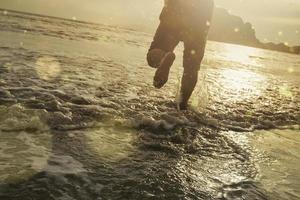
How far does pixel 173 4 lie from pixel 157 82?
130 cm

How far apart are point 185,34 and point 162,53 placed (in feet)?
1.73

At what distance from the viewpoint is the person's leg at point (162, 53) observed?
18.9ft

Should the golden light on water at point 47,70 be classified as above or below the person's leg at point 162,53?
below

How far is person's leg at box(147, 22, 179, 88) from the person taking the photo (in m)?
5.77

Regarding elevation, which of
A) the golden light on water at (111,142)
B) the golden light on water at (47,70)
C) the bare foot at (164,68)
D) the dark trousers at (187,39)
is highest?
the dark trousers at (187,39)

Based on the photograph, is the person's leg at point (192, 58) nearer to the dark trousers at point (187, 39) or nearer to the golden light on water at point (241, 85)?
the dark trousers at point (187, 39)

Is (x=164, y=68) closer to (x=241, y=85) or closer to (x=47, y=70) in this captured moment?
(x=47, y=70)

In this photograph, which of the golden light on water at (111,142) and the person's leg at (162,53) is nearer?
the golden light on water at (111,142)

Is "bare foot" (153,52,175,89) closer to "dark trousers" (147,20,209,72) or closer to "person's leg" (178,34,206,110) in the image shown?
"dark trousers" (147,20,209,72)

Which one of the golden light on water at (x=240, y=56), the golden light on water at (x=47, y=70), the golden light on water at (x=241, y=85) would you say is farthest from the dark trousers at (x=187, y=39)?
the golden light on water at (x=240, y=56)

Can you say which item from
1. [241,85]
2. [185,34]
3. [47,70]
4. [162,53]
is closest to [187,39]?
[185,34]

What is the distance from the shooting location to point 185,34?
6094 mm

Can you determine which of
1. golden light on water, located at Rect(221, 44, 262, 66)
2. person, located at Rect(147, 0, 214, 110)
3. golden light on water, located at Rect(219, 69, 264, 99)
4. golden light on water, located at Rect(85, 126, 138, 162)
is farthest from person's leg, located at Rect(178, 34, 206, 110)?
golden light on water, located at Rect(221, 44, 262, 66)

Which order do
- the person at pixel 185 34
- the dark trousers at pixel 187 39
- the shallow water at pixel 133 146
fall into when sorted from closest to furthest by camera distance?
the shallow water at pixel 133 146 → the person at pixel 185 34 → the dark trousers at pixel 187 39
